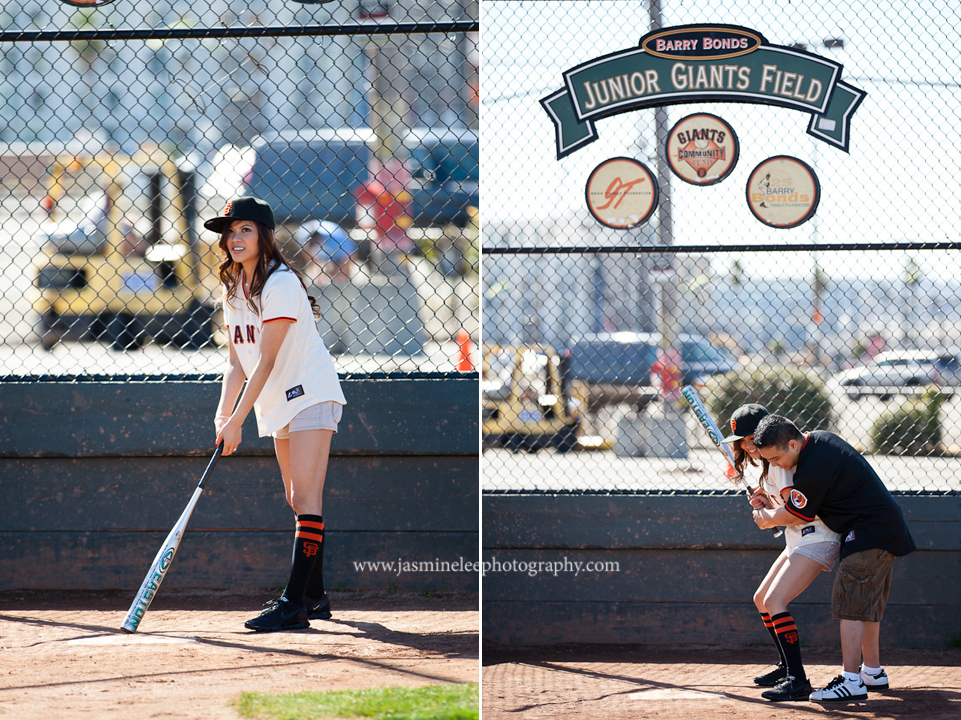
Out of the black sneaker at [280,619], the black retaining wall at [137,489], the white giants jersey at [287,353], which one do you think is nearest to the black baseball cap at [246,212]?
the white giants jersey at [287,353]

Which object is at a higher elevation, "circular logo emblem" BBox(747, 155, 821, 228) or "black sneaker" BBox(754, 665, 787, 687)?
"circular logo emblem" BBox(747, 155, 821, 228)

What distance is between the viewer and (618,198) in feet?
15.8

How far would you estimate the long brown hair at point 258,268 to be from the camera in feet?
11.7

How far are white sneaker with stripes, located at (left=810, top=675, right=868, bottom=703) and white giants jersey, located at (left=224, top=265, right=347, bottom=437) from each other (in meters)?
2.47

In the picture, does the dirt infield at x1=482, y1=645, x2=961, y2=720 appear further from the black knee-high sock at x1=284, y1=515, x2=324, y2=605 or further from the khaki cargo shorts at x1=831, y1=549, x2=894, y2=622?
the black knee-high sock at x1=284, y1=515, x2=324, y2=605

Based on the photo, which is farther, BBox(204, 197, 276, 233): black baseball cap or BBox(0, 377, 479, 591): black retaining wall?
BBox(0, 377, 479, 591): black retaining wall

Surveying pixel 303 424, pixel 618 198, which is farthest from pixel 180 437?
Result: pixel 618 198

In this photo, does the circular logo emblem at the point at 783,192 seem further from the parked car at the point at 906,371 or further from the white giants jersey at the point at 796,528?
the parked car at the point at 906,371

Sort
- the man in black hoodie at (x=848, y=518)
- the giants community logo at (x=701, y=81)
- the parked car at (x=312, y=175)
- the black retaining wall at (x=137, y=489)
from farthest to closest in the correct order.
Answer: the parked car at (x=312, y=175) → the giants community logo at (x=701, y=81) → the black retaining wall at (x=137, y=489) → the man in black hoodie at (x=848, y=518)

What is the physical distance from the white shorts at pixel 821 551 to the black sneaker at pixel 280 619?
2.28 metres

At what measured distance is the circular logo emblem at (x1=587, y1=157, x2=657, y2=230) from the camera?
4.75 m

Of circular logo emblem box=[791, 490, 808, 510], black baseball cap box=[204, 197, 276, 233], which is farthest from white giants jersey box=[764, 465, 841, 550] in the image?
black baseball cap box=[204, 197, 276, 233]

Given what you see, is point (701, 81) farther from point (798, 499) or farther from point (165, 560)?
point (165, 560)

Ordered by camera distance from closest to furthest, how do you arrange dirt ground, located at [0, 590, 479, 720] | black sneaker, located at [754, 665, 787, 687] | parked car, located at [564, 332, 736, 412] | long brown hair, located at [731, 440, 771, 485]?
1. dirt ground, located at [0, 590, 479, 720]
2. black sneaker, located at [754, 665, 787, 687]
3. long brown hair, located at [731, 440, 771, 485]
4. parked car, located at [564, 332, 736, 412]
